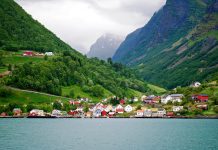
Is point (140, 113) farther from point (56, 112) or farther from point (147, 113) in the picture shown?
Answer: point (56, 112)

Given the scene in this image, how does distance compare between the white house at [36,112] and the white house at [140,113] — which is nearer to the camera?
the white house at [36,112]

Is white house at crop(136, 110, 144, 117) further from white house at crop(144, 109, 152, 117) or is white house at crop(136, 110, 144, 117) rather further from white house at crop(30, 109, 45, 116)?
white house at crop(30, 109, 45, 116)

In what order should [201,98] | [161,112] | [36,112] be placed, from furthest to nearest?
[161,112] → [36,112] → [201,98]

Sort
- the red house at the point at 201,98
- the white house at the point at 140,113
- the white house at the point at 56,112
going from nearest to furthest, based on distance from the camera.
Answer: the red house at the point at 201,98, the white house at the point at 140,113, the white house at the point at 56,112

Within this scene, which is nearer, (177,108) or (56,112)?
(177,108)

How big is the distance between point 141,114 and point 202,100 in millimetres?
29990

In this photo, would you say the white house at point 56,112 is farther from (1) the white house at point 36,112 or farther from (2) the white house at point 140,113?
(2) the white house at point 140,113

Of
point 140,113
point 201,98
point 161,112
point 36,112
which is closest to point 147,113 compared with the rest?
point 140,113

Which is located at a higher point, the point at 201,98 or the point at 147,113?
the point at 201,98

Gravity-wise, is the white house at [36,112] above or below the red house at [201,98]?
below

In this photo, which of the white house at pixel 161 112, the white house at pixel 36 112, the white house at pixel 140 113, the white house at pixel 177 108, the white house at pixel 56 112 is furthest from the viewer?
the white house at pixel 56 112

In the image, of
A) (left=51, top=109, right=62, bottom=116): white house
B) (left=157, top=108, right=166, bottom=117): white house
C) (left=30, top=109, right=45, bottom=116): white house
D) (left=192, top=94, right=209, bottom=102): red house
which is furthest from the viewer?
(left=51, top=109, right=62, bottom=116): white house

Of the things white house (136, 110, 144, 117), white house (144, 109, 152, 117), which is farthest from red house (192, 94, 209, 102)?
white house (136, 110, 144, 117)

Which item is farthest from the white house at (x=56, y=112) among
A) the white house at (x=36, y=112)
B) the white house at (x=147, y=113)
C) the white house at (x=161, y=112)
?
the white house at (x=161, y=112)
